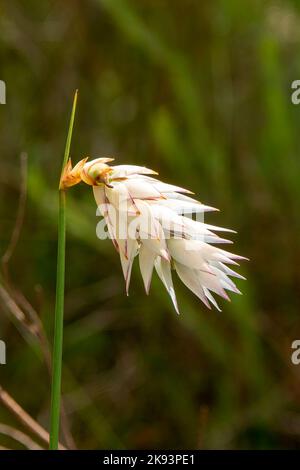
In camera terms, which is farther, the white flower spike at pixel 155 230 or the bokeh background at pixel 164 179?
the bokeh background at pixel 164 179

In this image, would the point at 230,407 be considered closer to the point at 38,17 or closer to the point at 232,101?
the point at 232,101

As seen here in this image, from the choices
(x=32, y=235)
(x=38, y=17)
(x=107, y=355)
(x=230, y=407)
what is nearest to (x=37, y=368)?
(x=107, y=355)

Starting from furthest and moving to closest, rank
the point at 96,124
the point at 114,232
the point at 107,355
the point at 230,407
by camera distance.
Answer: the point at 96,124 < the point at 107,355 < the point at 230,407 < the point at 114,232

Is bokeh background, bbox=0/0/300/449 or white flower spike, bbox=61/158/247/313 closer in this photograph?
white flower spike, bbox=61/158/247/313
